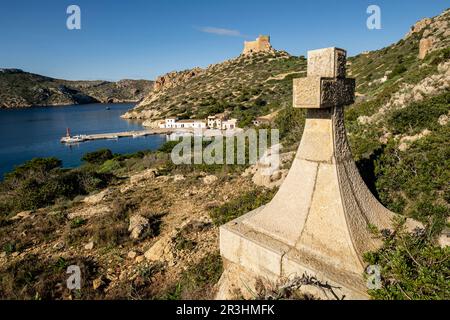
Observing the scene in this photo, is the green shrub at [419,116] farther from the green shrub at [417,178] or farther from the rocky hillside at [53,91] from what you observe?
the rocky hillside at [53,91]

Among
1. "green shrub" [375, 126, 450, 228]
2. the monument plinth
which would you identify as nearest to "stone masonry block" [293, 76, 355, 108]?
the monument plinth

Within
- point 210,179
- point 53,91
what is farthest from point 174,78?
point 210,179

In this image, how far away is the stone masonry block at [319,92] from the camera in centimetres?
293

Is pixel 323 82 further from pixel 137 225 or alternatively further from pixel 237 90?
pixel 237 90

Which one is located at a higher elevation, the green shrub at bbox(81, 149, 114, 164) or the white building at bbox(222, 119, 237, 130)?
the white building at bbox(222, 119, 237, 130)

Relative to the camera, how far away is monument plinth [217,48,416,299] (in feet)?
9.87

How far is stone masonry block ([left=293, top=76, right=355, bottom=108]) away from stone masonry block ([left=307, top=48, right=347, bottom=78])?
9 centimetres

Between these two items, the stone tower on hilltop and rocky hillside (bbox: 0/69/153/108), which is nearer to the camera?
the stone tower on hilltop

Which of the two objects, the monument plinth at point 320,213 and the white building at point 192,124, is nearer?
the monument plinth at point 320,213

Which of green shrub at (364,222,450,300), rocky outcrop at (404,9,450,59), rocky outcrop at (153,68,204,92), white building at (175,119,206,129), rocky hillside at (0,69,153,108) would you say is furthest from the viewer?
rocky hillside at (0,69,153,108)

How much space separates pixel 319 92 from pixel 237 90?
55.6 meters

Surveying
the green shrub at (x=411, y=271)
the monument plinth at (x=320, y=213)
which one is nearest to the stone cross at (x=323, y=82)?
the monument plinth at (x=320, y=213)

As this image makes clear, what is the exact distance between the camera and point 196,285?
4.09 m

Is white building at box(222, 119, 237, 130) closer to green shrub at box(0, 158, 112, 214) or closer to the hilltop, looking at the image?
the hilltop
